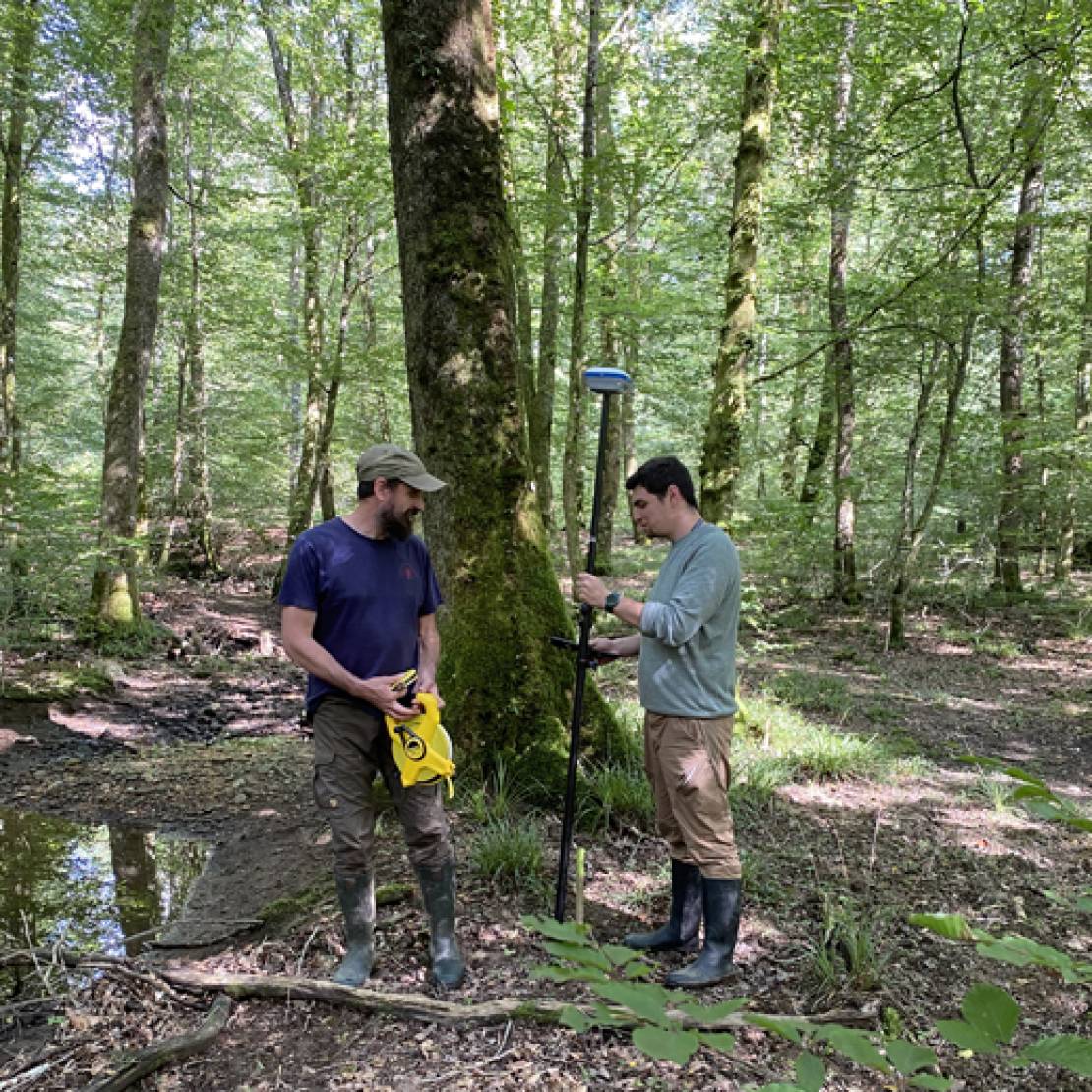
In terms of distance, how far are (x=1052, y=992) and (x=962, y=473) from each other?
10974 millimetres

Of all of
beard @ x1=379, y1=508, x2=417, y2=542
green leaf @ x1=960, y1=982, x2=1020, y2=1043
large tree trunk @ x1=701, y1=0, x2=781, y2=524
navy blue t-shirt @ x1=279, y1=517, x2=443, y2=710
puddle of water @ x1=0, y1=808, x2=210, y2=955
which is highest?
large tree trunk @ x1=701, y1=0, x2=781, y2=524

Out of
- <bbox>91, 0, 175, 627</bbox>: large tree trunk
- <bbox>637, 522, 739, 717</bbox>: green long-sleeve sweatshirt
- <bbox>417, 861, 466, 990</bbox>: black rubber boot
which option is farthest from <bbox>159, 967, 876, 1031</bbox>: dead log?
<bbox>91, 0, 175, 627</bbox>: large tree trunk

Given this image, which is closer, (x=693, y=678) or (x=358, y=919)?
(x=358, y=919)

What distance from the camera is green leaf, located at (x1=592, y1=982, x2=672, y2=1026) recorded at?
1179 millimetres

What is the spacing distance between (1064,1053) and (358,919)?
2.61 metres

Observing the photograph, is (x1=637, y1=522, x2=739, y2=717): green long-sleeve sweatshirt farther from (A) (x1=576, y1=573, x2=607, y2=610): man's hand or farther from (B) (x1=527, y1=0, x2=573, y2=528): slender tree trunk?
(B) (x1=527, y1=0, x2=573, y2=528): slender tree trunk

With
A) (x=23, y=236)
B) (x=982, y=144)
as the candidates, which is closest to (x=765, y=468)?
(x=982, y=144)

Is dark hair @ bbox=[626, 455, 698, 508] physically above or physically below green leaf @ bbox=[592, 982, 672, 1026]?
above

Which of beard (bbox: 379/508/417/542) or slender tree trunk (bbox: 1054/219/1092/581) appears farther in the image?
slender tree trunk (bbox: 1054/219/1092/581)

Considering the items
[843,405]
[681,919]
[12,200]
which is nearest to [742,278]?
[681,919]

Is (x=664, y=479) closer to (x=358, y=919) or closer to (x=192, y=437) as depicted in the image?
(x=358, y=919)

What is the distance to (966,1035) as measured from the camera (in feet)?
3.69

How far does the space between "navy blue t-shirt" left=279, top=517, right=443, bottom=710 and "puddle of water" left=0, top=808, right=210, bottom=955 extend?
2015 mm

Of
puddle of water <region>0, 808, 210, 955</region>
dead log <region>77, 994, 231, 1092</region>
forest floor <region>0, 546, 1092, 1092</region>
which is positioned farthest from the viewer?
puddle of water <region>0, 808, 210, 955</region>
